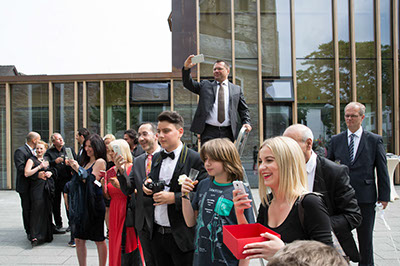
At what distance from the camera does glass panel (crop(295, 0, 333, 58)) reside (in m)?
12.7

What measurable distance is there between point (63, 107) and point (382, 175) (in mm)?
11803

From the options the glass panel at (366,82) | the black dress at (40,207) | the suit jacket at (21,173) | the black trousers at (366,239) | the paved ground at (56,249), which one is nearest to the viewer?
the black trousers at (366,239)

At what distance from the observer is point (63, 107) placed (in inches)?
502

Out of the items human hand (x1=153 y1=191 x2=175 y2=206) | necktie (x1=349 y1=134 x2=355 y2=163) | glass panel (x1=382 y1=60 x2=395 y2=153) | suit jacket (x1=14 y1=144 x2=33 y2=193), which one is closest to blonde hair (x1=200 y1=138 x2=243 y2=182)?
human hand (x1=153 y1=191 x2=175 y2=206)

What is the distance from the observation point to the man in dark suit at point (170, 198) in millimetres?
2910

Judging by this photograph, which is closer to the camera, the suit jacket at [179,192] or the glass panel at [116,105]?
the suit jacket at [179,192]

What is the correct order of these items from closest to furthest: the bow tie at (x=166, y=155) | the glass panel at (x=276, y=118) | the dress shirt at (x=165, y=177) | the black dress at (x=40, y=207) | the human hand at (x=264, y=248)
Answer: the human hand at (x=264, y=248) < the dress shirt at (x=165, y=177) < the bow tie at (x=166, y=155) < the black dress at (x=40, y=207) < the glass panel at (x=276, y=118)

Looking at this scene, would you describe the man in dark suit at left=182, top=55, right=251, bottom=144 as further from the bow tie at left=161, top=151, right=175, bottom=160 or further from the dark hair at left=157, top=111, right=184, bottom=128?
the bow tie at left=161, top=151, right=175, bottom=160

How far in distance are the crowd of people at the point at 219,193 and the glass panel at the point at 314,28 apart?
944cm

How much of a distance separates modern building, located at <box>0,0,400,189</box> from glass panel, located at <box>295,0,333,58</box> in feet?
0.13

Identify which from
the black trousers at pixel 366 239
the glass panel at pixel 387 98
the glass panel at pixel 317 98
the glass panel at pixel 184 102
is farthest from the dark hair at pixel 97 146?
the glass panel at pixel 387 98

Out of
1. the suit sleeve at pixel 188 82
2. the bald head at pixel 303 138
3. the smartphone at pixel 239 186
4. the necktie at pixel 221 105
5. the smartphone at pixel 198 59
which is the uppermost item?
the smartphone at pixel 198 59

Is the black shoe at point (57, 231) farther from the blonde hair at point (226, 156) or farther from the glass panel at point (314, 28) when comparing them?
the glass panel at point (314, 28)

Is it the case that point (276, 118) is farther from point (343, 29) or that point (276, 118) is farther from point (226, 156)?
point (226, 156)
